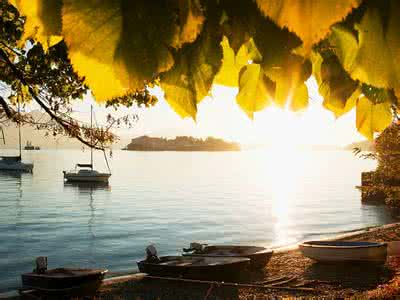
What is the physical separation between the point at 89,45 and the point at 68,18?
0.18 feet

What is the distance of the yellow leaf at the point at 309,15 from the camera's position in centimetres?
63

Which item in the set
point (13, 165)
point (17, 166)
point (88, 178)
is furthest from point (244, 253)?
point (17, 166)

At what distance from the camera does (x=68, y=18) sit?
Result: 73cm

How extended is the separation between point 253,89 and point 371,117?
385 mm

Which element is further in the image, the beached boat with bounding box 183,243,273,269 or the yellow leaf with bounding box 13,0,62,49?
the beached boat with bounding box 183,243,273,269

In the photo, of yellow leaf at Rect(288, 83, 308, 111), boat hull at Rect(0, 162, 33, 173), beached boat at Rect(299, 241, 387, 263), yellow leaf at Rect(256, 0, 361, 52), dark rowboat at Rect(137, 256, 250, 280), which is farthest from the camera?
boat hull at Rect(0, 162, 33, 173)

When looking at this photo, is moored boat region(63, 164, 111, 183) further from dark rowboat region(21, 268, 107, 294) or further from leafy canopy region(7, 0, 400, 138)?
leafy canopy region(7, 0, 400, 138)

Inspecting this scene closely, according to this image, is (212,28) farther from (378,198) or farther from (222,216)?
(378,198)

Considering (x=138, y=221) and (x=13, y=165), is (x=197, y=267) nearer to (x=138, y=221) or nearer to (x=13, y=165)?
(x=138, y=221)

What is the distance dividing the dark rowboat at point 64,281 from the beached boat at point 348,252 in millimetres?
10854

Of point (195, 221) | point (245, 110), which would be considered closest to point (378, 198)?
point (195, 221)

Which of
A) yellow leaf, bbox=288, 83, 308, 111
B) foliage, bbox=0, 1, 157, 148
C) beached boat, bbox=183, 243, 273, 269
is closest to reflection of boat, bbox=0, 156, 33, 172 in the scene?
beached boat, bbox=183, 243, 273, 269

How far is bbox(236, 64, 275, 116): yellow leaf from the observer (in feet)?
4.41

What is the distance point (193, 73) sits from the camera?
1188 mm
